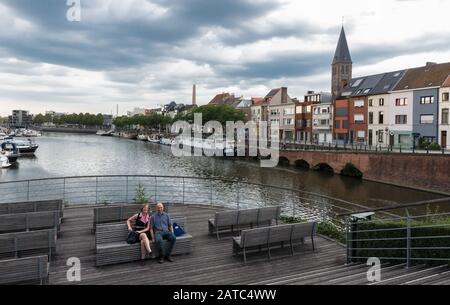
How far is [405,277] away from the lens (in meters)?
6.52

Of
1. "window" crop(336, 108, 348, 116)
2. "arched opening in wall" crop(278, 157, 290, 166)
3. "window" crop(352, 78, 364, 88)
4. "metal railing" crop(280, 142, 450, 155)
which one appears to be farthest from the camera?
"window" crop(352, 78, 364, 88)

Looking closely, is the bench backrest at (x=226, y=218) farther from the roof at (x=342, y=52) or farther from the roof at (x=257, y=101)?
the roof at (x=257, y=101)

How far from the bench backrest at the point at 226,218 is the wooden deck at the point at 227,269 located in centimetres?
40

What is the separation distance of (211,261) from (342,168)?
1620 inches

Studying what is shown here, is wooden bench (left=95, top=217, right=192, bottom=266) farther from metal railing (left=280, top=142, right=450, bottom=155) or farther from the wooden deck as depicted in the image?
metal railing (left=280, top=142, right=450, bottom=155)

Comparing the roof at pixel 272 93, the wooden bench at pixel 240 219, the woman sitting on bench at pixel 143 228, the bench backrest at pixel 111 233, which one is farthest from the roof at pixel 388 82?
the bench backrest at pixel 111 233

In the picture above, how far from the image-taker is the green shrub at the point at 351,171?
45.3 metres

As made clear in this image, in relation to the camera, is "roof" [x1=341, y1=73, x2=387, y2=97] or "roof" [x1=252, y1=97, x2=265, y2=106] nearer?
"roof" [x1=341, y1=73, x2=387, y2=97]

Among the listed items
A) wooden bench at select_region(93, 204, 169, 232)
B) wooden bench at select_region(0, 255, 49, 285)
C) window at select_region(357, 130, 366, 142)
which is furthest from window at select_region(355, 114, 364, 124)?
wooden bench at select_region(0, 255, 49, 285)

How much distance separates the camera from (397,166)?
132 feet

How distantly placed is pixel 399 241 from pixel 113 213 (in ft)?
24.3

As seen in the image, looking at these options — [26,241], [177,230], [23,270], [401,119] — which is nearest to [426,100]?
[401,119]

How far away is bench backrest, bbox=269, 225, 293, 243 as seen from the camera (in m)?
9.02
